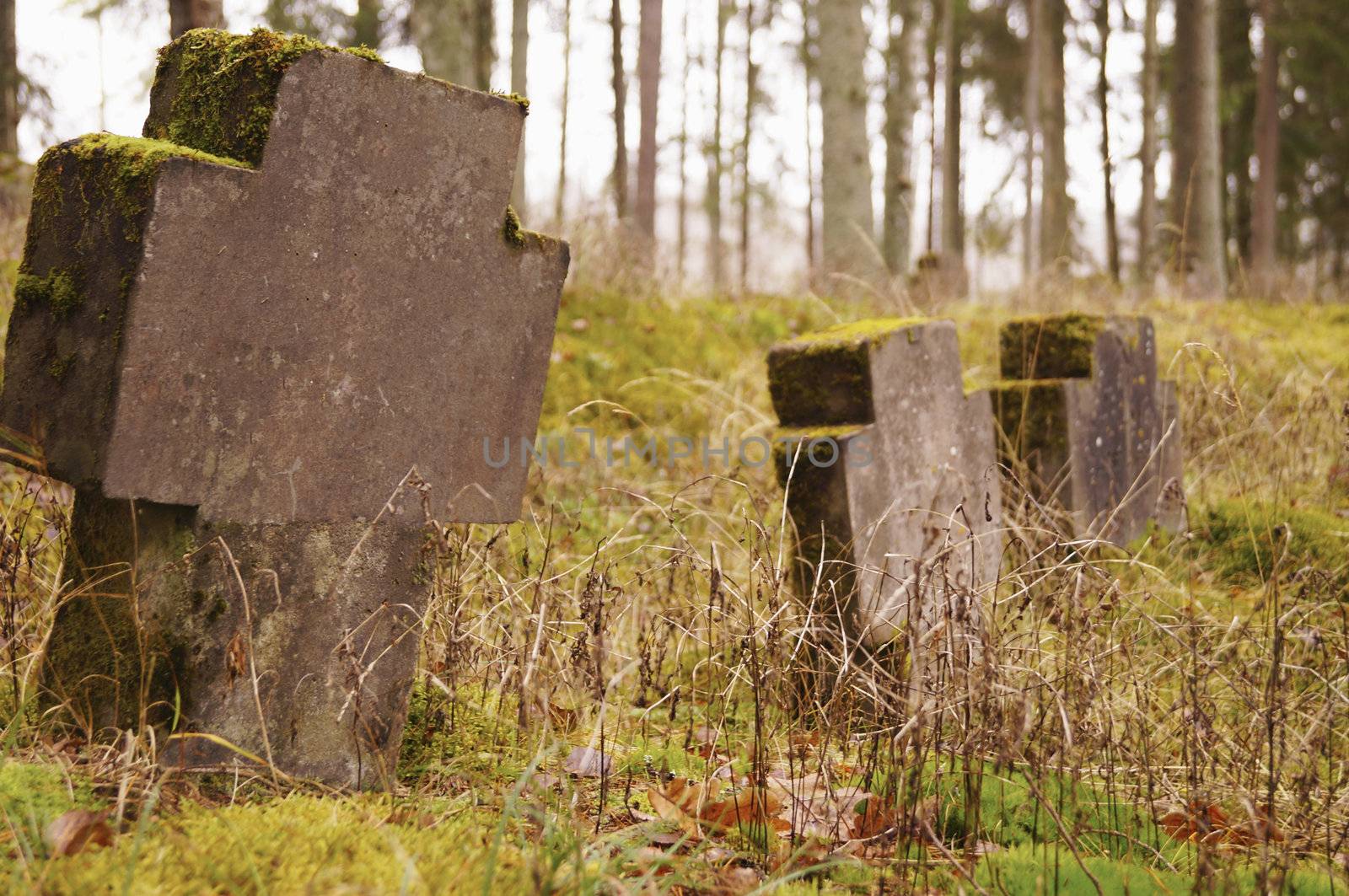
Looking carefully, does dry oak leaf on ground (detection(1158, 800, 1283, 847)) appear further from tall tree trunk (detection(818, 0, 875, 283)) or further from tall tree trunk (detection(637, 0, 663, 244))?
tall tree trunk (detection(637, 0, 663, 244))

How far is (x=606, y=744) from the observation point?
8.48 ft

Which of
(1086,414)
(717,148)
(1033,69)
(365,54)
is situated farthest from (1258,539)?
(717,148)

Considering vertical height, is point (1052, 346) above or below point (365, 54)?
below

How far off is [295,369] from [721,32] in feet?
60.3

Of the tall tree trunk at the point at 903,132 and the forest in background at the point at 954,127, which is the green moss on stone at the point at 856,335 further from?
the tall tree trunk at the point at 903,132

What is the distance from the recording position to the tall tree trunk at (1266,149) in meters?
13.5

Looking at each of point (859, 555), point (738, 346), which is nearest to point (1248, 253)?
point (738, 346)

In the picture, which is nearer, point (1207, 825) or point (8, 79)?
point (1207, 825)

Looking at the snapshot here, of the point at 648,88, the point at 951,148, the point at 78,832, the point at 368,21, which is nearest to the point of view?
the point at 78,832

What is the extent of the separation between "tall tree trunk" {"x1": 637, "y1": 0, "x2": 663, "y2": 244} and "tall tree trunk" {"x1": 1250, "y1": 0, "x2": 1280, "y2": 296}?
8212 mm

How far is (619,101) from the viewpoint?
13625mm

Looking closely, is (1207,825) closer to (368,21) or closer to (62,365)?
(62,365)

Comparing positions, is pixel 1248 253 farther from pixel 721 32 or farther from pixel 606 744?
pixel 606 744

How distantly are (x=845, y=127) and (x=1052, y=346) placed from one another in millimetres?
5039
